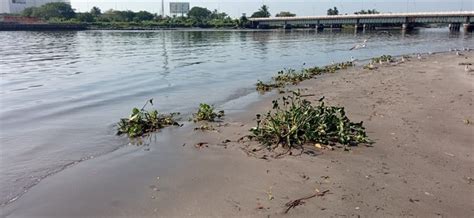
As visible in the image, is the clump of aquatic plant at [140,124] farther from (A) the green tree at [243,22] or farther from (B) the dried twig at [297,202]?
(A) the green tree at [243,22]

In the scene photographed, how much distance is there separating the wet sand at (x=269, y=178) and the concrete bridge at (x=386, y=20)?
441 ft

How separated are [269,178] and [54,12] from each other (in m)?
202

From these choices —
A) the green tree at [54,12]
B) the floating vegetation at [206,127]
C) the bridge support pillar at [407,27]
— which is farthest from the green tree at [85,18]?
the floating vegetation at [206,127]

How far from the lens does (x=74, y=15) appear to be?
192 meters

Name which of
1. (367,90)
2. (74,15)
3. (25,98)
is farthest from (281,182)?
(74,15)

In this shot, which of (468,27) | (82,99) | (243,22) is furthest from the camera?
(243,22)

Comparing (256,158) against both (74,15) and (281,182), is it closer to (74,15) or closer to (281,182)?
(281,182)

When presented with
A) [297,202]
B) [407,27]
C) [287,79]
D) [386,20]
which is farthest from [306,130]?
[386,20]

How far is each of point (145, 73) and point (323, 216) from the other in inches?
801

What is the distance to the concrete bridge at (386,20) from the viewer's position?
130 meters

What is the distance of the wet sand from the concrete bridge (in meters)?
134

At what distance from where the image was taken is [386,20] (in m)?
144

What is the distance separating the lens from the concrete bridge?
13025cm

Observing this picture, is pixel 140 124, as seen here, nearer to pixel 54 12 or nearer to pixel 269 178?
pixel 269 178
